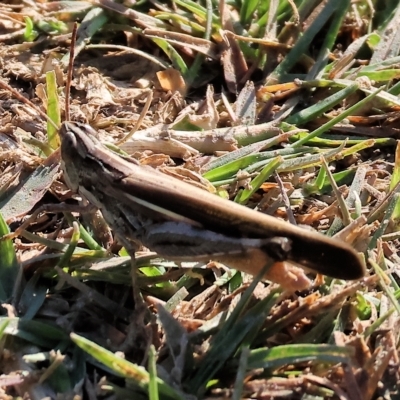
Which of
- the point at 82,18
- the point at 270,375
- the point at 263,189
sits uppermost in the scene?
the point at 82,18

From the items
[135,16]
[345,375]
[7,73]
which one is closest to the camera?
[345,375]

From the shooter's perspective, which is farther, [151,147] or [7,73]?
[7,73]

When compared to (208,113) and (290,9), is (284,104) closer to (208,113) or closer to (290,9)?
(208,113)

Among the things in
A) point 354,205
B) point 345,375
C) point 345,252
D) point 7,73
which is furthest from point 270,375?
point 7,73
